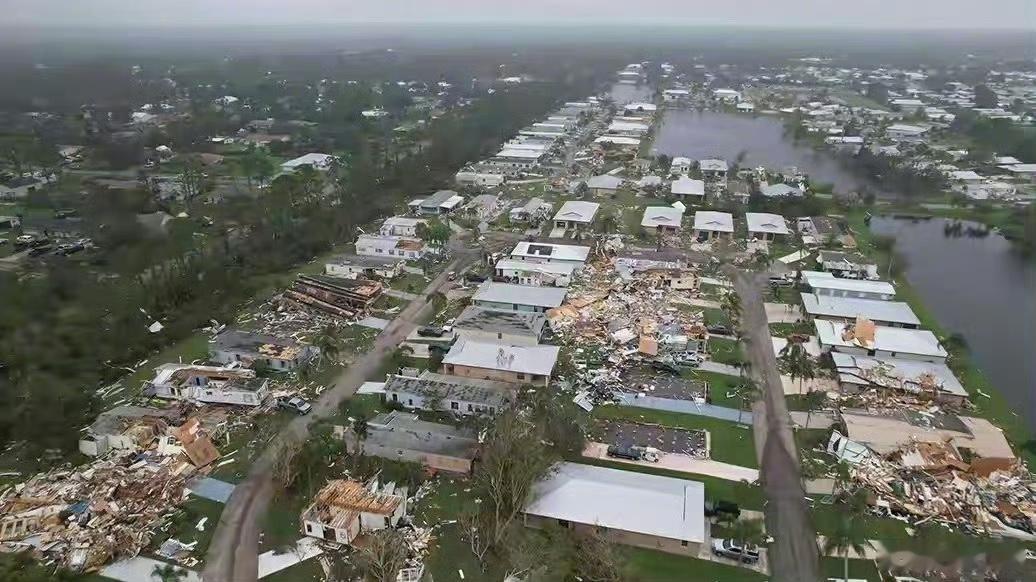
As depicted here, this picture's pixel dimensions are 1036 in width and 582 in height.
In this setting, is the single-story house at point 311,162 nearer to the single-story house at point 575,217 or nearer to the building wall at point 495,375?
the single-story house at point 575,217

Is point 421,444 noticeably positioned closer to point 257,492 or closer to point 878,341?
point 257,492

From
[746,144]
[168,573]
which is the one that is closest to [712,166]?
[746,144]

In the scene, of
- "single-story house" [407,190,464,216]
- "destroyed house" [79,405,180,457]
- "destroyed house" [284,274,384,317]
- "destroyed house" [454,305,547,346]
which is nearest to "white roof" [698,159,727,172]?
"single-story house" [407,190,464,216]

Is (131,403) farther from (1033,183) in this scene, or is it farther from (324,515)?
(1033,183)

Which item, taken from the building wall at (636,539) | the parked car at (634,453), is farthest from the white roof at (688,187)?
the building wall at (636,539)

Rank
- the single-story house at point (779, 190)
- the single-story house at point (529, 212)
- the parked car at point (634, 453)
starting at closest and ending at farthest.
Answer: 1. the parked car at point (634, 453)
2. the single-story house at point (529, 212)
3. the single-story house at point (779, 190)

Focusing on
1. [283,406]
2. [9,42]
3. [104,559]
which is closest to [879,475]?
[283,406]

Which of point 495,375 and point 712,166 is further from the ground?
point 712,166
